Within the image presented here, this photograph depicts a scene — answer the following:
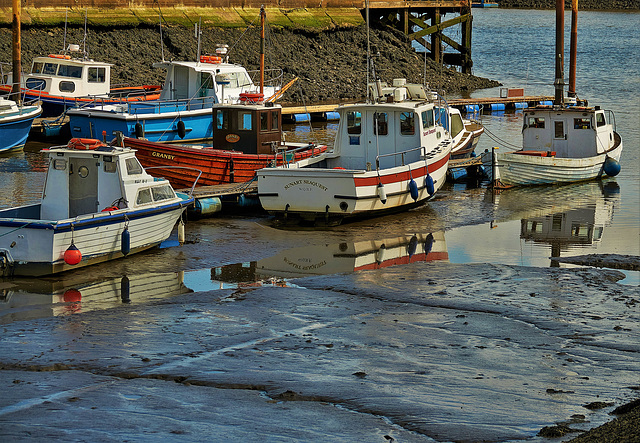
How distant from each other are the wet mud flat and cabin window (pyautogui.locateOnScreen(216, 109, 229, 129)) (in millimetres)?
7553

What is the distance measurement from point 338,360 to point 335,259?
5703mm

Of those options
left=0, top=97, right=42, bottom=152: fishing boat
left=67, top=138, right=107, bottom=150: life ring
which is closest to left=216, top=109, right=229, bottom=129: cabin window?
left=67, top=138, right=107, bottom=150: life ring

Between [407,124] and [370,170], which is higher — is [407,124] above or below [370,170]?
above

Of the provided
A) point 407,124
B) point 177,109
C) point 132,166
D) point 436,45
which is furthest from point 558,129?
point 436,45

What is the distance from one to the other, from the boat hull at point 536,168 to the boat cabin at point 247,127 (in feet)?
18.8

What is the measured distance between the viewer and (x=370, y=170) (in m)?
18.0

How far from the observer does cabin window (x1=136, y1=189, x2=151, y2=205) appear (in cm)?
1490

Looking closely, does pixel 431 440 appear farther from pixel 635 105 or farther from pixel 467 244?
pixel 635 105

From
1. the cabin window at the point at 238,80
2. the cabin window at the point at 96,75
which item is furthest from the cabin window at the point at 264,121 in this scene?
the cabin window at the point at 96,75

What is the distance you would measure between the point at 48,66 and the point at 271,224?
53.9ft

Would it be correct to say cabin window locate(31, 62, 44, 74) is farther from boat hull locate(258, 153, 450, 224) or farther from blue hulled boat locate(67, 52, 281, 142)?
boat hull locate(258, 153, 450, 224)

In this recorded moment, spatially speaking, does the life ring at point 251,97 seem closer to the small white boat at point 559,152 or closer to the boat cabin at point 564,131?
the small white boat at point 559,152

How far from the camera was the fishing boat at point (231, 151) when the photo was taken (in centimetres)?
1986

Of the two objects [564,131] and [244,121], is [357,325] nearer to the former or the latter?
[244,121]
